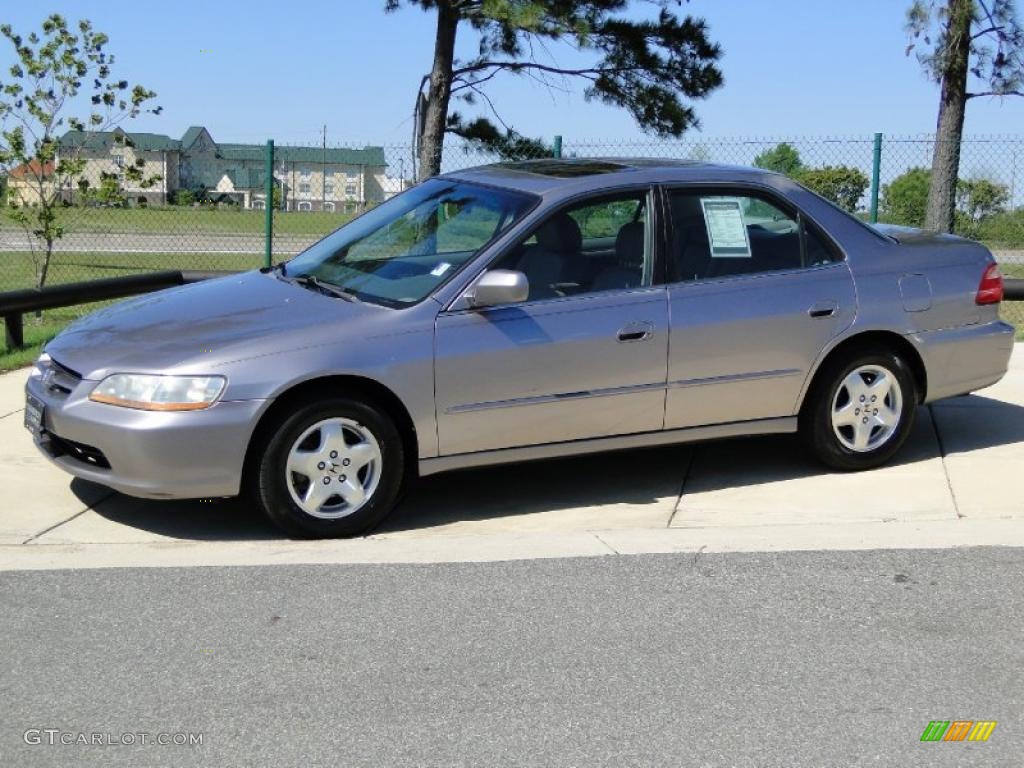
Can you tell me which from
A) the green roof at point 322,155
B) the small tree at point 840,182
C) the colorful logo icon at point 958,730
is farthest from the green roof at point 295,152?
the colorful logo icon at point 958,730

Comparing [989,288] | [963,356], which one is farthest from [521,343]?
[989,288]

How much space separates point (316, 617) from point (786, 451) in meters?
3.46

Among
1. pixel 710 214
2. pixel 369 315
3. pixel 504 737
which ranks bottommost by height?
pixel 504 737

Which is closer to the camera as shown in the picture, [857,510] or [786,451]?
[857,510]

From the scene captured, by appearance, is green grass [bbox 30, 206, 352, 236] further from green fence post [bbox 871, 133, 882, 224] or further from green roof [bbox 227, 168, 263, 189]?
green fence post [bbox 871, 133, 882, 224]

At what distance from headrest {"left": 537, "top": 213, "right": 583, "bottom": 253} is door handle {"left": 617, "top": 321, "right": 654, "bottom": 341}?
45 cm

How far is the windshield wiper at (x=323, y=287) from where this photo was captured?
6082 millimetres

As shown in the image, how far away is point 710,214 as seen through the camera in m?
6.55

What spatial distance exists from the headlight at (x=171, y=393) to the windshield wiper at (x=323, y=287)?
0.88 metres

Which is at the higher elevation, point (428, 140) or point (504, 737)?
point (428, 140)

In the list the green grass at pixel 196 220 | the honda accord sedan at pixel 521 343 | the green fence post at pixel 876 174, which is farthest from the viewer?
the green grass at pixel 196 220

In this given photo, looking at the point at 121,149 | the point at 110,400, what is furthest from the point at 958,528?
the point at 121,149

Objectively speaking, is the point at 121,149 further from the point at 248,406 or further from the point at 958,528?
the point at 958,528

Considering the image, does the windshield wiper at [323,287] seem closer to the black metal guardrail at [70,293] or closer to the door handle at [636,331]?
the door handle at [636,331]
